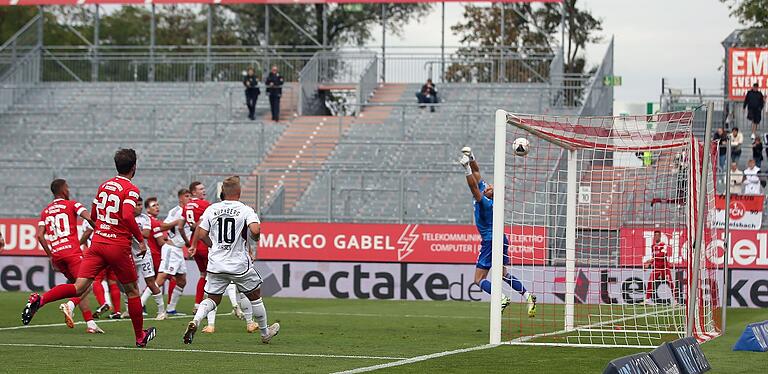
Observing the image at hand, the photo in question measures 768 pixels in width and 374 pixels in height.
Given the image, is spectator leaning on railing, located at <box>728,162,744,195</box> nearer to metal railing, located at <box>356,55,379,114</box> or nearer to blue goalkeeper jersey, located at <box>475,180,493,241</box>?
blue goalkeeper jersey, located at <box>475,180,493,241</box>

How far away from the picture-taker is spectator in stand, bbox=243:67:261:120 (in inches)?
1574

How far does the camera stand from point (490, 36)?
6206cm

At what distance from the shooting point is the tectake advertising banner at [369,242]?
29.8m

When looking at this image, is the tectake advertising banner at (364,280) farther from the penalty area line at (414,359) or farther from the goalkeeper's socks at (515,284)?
the penalty area line at (414,359)

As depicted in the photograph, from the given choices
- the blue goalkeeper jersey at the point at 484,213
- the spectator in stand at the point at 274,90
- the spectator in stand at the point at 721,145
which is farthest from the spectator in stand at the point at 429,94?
the blue goalkeeper jersey at the point at 484,213

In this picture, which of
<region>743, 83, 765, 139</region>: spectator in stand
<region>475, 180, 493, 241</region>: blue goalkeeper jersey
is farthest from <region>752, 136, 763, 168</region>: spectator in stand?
<region>475, 180, 493, 241</region>: blue goalkeeper jersey

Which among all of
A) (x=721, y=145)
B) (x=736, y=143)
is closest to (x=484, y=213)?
(x=721, y=145)

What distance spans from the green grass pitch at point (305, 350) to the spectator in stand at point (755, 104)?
16.2m

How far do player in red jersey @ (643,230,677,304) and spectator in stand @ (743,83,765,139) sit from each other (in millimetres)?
12690

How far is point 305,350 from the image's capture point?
14633 millimetres

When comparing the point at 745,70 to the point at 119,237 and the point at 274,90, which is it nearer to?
the point at 274,90

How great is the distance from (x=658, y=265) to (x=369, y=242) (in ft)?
26.6

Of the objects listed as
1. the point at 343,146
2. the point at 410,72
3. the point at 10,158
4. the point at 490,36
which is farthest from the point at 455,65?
the point at 490,36

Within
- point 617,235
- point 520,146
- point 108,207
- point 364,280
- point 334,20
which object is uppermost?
point 334,20
